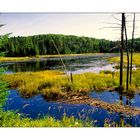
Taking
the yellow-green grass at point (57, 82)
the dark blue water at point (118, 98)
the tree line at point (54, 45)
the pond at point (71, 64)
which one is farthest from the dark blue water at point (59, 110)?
the tree line at point (54, 45)

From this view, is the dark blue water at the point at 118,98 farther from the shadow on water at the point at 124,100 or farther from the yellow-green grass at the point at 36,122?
the yellow-green grass at the point at 36,122

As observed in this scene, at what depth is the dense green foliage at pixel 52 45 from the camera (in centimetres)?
992

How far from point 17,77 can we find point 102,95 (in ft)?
4.01

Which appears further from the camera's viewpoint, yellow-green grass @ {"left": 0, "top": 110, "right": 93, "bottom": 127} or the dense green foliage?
the dense green foliage

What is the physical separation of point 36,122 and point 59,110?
0.37 m

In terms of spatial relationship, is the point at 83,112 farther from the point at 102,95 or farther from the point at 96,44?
the point at 96,44

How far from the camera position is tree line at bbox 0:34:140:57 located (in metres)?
9.92

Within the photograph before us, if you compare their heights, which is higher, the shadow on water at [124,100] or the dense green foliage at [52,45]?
the dense green foliage at [52,45]

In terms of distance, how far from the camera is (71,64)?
1001 centimetres

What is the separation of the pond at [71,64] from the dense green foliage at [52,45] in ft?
0.33

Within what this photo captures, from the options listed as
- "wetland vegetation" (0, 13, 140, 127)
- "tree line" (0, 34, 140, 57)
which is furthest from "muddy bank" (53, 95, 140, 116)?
"tree line" (0, 34, 140, 57)

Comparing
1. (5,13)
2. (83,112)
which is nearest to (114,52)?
(83,112)

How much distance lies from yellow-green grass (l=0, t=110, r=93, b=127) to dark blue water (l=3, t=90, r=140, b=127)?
6cm

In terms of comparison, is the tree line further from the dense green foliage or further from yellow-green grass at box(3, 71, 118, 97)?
yellow-green grass at box(3, 71, 118, 97)
